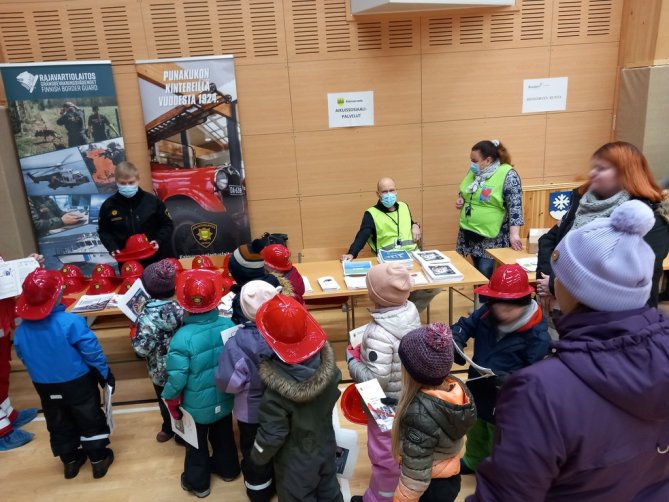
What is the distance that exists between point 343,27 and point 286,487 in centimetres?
461

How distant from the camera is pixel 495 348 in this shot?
7.64ft

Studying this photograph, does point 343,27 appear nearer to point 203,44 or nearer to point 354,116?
point 354,116

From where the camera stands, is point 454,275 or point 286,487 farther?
point 454,275

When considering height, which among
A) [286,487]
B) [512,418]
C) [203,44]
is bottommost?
[286,487]

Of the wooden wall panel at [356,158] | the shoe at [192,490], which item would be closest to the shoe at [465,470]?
the shoe at [192,490]

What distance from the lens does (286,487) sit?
2166mm

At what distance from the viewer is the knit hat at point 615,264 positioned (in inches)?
38.7

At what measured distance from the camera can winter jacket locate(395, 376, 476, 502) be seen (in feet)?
5.74

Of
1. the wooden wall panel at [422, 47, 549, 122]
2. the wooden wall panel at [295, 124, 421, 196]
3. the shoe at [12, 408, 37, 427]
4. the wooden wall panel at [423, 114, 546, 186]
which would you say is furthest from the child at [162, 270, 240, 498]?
the wooden wall panel at [422, 47, 549, 122]

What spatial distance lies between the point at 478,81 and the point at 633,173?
3.20m

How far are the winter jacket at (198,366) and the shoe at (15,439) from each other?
164cm

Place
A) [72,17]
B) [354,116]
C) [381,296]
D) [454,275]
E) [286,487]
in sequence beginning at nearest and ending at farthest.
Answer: [286,487], [381,296], [454,275], [72,17], [354,116]

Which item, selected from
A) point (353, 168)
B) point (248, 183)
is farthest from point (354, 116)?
point (248, 183)

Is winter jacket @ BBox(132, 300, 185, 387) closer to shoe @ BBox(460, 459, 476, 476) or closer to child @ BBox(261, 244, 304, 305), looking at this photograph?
child @ BBox(261, 244, 304, 305)
